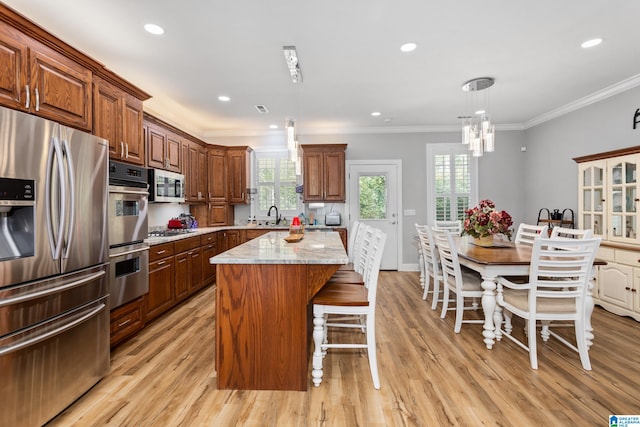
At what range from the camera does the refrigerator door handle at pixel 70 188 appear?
1797mm

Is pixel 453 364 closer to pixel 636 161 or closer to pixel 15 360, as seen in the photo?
pixel 15 360

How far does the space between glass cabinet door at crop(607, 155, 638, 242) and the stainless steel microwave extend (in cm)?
535

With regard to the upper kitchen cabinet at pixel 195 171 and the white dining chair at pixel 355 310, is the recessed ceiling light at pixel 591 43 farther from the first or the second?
the upper kitchen cabinet at pixel 195 171

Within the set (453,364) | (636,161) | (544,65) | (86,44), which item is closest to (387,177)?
(544,65)

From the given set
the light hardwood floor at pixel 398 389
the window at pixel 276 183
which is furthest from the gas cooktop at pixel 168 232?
the window at pixel 276 183

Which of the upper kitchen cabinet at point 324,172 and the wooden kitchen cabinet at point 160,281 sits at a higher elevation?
the upper kitchen cabinet at point 324,172

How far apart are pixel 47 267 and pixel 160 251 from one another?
1607 millimetres

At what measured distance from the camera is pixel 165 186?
394 cm

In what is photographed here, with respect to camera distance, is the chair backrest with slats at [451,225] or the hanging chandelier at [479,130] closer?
the hanging chandelier at [479,130]

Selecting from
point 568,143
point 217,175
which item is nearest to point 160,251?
point 217,175

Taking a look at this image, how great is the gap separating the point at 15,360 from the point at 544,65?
487cm

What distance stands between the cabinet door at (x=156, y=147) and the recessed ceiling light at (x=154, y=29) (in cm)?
136

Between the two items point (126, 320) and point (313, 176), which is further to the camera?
point (313, 176)

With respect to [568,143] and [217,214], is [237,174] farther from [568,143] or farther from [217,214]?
[568,143]
